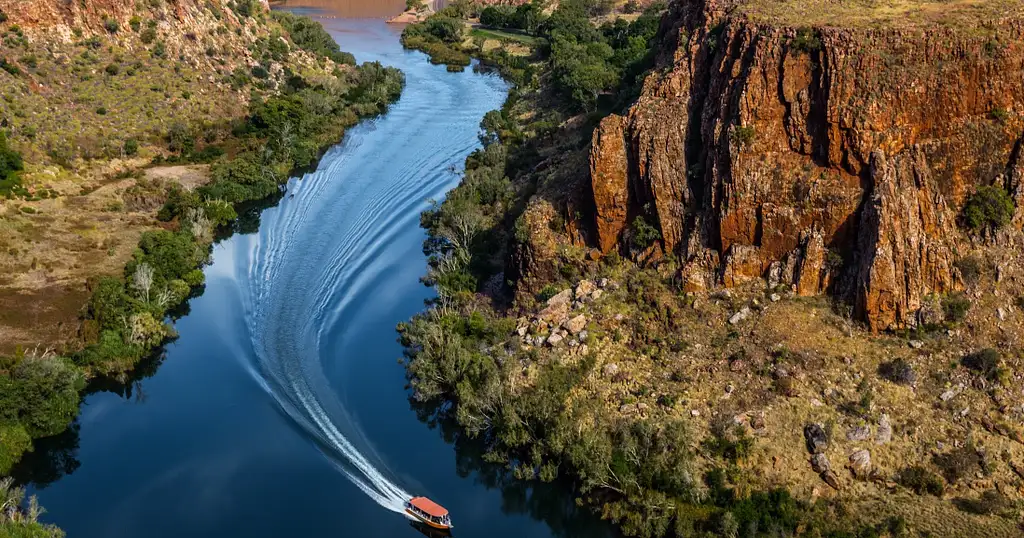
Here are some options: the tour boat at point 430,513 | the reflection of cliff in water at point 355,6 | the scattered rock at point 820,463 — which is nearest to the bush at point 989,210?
the scattered rock at point 820,463

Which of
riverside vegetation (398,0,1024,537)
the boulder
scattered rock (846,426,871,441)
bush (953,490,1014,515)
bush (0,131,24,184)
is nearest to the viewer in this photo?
bush (953,490,1014,515)

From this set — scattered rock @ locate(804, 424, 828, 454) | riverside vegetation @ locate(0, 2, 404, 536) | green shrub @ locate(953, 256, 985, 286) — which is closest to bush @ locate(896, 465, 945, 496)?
scattered rock @ locate(804, 424, 828, 454)

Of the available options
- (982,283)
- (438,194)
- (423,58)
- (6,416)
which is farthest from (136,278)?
(423,58)

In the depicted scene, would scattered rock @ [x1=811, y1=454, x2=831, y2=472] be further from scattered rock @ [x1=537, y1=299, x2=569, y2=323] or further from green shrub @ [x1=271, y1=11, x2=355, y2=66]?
green shrub @ [x1=271, y1=11, x2=355, y2=66]

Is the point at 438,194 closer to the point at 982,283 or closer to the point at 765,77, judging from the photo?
the point at 765,77

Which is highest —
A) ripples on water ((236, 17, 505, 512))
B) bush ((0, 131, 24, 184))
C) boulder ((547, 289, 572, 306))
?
bush ((0, 131, 24, 184))

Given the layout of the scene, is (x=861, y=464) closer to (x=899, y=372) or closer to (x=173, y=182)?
(x=899, y=372)
